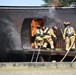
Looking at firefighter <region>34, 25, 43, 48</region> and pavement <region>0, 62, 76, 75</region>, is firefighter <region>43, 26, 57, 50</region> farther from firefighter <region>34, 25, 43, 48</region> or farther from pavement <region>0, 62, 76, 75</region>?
pavement <region>0, 62, 76, 75</region>

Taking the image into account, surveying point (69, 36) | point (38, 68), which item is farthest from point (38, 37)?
point (38, 68)

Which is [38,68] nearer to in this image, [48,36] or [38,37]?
[38,37]

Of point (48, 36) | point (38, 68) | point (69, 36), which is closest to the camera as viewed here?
point (38, 68)

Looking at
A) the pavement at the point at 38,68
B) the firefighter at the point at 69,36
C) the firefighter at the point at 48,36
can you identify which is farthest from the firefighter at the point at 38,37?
the pavement at the point at 38,68

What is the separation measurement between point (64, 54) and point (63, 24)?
1468 millimetres

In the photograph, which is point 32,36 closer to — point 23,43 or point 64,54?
point 23,43

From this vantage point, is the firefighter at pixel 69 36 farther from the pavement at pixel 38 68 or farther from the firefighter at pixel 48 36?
the pavement at pixel 38 68

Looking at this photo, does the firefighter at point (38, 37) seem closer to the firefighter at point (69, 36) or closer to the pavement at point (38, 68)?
the firefighter at point (69, 36)

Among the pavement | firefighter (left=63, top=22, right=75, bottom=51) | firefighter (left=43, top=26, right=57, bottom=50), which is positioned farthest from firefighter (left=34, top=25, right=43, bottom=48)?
the pavement

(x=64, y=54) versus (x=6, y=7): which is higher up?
(x=6, y=7)

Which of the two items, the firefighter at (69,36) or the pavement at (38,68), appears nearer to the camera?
the pavement at (38,68)

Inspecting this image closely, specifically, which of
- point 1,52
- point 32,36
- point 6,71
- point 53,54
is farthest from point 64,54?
point 6,71

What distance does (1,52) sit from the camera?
16.0m

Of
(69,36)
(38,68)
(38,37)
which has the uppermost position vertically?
(69,36)
